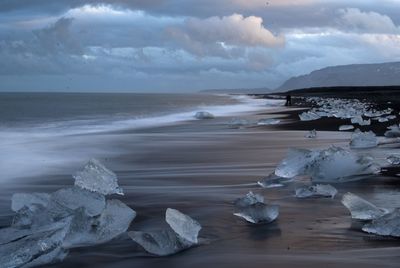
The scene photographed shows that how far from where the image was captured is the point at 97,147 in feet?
51.9

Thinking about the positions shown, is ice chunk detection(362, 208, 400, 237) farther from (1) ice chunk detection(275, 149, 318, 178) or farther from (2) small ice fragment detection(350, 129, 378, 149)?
(2) small ice fragment detection(350, 129, 378, 149)

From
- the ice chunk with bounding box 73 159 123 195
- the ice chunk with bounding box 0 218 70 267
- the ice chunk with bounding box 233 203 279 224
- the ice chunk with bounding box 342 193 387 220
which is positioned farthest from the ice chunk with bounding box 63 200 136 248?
the ice chunk with bounding box 342 193 387 220

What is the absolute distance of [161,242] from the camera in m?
4.71

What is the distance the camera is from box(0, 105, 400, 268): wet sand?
175 inches

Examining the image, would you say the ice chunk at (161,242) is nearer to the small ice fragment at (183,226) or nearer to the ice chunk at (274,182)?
the small ice fragment at (183,226)

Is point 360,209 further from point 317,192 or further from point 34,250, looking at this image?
point 34,250

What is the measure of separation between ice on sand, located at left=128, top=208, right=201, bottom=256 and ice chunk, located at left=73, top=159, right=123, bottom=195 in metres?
1.92

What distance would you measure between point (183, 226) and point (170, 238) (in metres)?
0.23

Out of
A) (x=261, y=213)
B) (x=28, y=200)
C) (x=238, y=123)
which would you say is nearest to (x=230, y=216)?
(x=261, y=213)

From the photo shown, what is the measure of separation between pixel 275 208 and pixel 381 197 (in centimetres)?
186

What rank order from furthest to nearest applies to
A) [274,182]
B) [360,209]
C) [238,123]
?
[238,123]
[274,182]
[360,209]

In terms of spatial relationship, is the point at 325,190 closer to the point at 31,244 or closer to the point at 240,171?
the point at 240,171

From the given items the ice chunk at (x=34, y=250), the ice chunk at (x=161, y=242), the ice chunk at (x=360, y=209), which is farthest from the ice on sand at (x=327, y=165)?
the ice chunk at (x=34, y=250)

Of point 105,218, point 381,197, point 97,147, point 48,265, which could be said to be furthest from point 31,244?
point 97,147
